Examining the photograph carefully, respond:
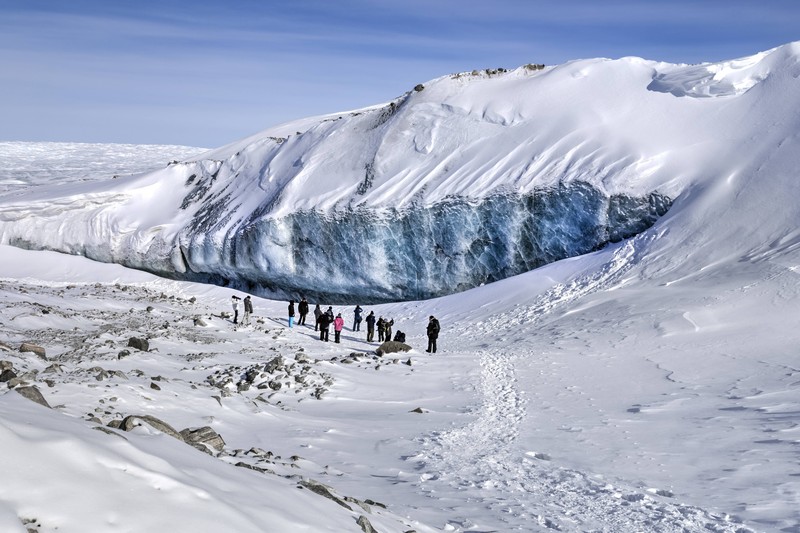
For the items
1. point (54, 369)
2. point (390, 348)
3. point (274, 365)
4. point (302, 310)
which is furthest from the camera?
point (302, 310)

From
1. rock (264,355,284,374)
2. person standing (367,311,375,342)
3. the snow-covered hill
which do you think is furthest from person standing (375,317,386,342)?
rock (264,355,284,374)

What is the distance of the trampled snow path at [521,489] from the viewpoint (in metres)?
7.48

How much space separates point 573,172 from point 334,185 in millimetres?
10901

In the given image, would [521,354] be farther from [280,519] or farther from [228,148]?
[228,148]

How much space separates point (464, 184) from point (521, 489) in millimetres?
23024

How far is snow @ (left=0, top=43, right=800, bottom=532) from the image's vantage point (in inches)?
230

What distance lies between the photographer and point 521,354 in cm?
1978

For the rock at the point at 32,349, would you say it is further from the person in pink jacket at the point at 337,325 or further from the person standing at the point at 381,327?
the person standing at the point at 381,327

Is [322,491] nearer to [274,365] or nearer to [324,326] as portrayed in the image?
[274,365]

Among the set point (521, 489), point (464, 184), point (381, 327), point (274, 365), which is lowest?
point (521, 489)

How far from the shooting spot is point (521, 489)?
8.70 metres

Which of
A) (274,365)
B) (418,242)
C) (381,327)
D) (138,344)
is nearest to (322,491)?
(274,365)

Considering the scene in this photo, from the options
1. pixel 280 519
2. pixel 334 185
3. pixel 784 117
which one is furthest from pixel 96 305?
pixel 784 117

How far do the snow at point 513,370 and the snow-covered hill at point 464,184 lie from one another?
0.60 ft
